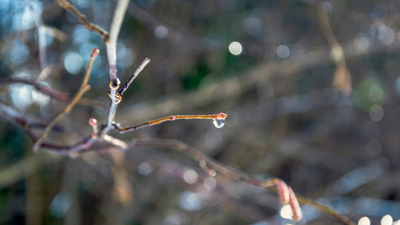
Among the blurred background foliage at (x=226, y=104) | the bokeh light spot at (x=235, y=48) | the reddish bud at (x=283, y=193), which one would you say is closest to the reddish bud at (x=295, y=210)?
the reddish bud at (x=283, y=193)

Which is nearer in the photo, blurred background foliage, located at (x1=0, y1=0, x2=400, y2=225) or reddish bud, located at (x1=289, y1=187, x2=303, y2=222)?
reddish bud, located at (x1=289, y1=187, x2=303, y2=222)

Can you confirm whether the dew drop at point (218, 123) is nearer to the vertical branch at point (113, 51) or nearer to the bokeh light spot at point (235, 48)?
the vertical branch at point (113, 51)

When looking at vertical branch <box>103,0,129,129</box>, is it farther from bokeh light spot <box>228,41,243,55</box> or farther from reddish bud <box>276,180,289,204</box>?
bokeh light spot <box>228,41,243,55</box>

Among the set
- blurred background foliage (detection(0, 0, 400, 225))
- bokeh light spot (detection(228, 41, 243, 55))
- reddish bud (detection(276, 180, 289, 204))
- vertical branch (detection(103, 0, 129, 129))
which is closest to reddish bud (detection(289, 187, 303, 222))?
reddish bud (detection(276, 180, 289, 204))

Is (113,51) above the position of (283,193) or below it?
above

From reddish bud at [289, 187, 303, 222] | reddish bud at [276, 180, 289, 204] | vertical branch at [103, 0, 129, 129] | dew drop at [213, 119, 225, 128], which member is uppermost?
vertical branch at [103, 0, 129, 129]

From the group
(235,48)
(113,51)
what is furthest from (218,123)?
(235,48)

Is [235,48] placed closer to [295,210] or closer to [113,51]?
[295,210]

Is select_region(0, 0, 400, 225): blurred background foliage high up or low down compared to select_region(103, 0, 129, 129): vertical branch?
up
